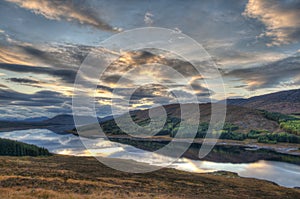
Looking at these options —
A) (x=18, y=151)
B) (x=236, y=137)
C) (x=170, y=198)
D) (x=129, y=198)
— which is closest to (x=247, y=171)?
(x=170, y=198)

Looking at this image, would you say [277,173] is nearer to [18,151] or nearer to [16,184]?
[16,184]

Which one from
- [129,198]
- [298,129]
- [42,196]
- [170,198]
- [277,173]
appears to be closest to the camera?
[42,196]

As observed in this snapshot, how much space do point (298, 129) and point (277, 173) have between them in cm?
12487

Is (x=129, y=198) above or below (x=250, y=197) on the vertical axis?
above

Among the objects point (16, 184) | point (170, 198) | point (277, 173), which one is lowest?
point (277, 173)

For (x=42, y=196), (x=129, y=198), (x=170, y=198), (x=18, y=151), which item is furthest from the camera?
(x=18, y=151)

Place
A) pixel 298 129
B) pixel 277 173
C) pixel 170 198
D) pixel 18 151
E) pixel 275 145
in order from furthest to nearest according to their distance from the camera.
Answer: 1. pixel 298 129
2. pixel 275 145
3. pixel 18 151
4. pixel 277 173
5. pixel 170 198

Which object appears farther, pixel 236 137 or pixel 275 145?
pixel 236 137

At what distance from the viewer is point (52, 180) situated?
39.6 m

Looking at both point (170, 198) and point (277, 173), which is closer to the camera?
point (170, 198)

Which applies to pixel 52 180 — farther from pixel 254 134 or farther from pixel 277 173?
pixel 254 134

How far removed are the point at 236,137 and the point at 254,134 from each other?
15.3m

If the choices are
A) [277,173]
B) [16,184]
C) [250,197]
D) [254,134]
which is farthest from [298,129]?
[16,184]

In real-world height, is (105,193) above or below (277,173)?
above
